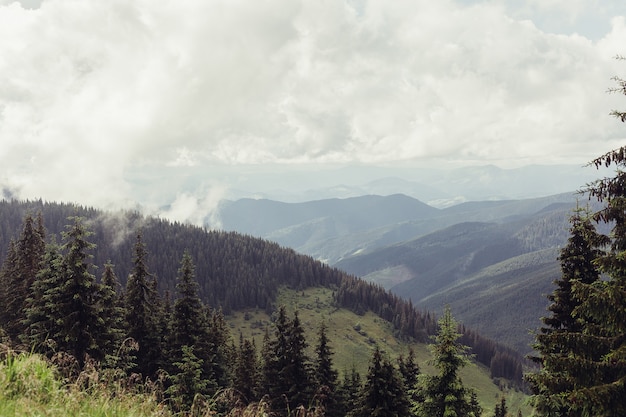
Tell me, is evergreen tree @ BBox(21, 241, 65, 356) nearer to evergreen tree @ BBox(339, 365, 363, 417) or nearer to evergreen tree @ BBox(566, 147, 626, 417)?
evergreen tree @ BBox(566, 147, 626, 417)

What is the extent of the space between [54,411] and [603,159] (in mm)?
14744

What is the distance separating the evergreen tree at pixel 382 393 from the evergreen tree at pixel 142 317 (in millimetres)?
17237

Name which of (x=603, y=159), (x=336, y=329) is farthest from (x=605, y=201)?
(x=336, y=329)

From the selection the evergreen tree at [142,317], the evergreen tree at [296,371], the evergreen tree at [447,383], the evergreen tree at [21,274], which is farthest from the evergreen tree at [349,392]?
the evergreen tree at [21,274]

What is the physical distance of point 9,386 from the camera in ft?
25.5

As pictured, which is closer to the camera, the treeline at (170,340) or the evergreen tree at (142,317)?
the treeline at (170,340)

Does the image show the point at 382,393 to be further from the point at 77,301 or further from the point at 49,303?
the point at 49,303

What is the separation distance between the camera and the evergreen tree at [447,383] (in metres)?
20.7

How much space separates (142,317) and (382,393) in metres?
20.4

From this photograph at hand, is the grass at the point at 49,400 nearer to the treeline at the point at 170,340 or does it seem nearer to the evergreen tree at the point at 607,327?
the treeline at the point at 170,340

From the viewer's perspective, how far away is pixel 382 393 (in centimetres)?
2905

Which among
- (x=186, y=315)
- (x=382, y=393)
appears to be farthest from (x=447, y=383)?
(x=186, y=315)

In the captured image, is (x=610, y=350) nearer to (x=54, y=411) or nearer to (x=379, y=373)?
(x=54, y=411)

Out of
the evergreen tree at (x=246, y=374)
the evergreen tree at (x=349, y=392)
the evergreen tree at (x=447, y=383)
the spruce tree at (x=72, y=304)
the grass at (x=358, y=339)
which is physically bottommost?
the grass at (x=358, y=339)
